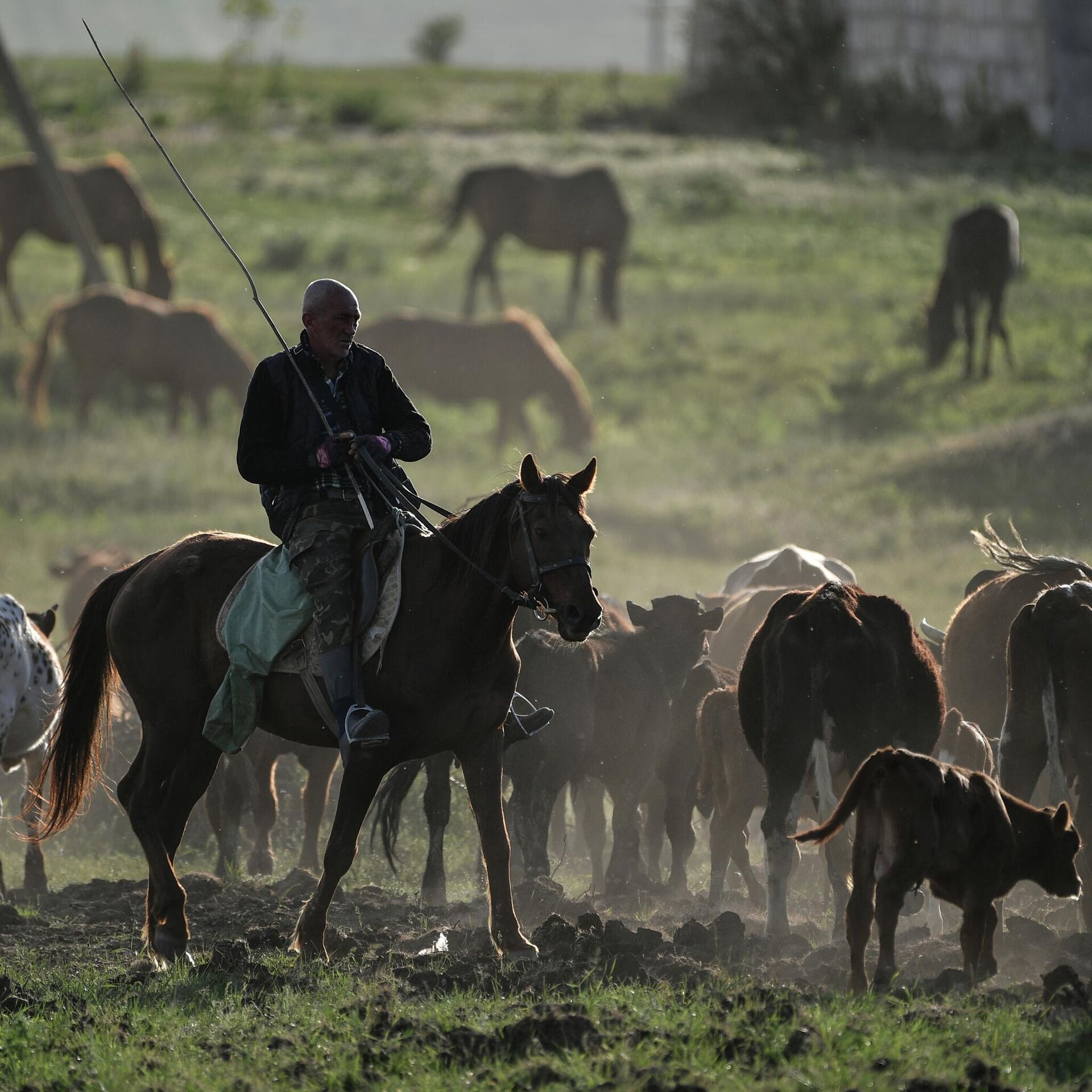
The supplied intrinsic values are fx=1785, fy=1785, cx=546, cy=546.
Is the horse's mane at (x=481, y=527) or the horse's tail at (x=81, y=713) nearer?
the horse's mane at (x=481, y=527)

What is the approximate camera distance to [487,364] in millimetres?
26750

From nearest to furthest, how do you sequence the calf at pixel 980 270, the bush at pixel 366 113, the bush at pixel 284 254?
the calf at pixel 980 270
the bush at pixel 284 254
the bush at pixel 366 113

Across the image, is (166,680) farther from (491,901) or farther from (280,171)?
(280,171)

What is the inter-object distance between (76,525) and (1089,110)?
22.0m

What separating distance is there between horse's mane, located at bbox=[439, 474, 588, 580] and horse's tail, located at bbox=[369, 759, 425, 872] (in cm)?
179

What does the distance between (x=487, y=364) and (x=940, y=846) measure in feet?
67.0

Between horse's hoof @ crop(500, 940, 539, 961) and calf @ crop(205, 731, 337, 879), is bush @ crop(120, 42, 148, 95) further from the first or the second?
horse's hoof @ crop(500, 940, 539, 961)

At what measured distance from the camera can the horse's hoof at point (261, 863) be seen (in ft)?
35.6

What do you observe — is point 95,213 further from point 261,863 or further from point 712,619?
point 712,619

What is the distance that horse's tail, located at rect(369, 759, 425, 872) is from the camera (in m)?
9.34

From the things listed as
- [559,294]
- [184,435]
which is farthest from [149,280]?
[559,294]

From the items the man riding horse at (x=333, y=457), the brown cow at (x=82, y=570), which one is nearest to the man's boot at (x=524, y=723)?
the man riding horse at (x=333, y=457)

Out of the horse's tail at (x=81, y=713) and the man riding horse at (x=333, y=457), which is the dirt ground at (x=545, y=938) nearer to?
the horse's tail at (x=81, y=713)

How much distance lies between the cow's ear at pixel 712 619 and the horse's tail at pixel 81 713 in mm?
3758
